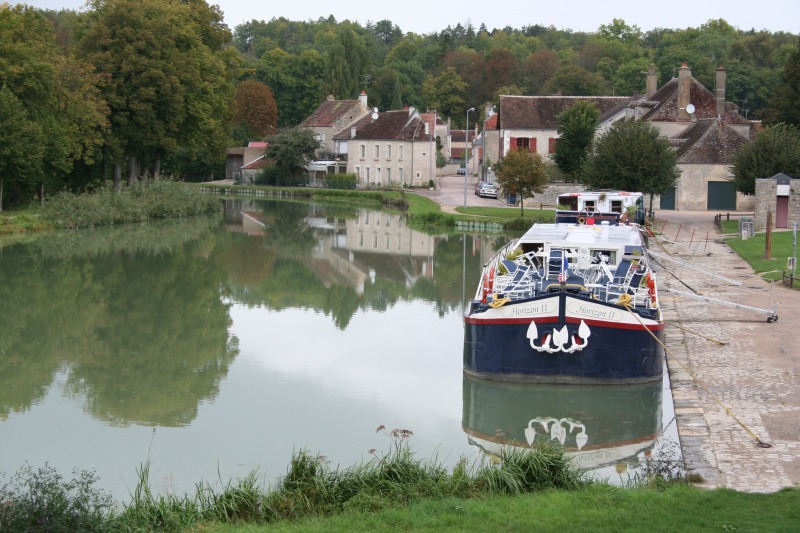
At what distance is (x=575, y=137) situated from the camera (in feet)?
179

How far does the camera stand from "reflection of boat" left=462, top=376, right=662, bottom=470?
1370 cm

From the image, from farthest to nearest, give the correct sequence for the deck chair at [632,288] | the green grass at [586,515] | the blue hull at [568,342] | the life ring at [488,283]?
the life ring at [488,283], the deck chair at [632,288], the blue hull at [568,342], the green grass at [586,515]

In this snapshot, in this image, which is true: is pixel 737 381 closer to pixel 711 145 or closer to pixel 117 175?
pixel 711 145

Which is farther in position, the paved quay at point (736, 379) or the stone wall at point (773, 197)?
the stone wall at point (773, 197)

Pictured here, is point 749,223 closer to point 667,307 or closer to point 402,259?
point 402,259

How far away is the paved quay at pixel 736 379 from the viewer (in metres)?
11.5

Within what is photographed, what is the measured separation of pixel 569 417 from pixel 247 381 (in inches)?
218

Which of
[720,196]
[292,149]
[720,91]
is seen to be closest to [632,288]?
[720,196]

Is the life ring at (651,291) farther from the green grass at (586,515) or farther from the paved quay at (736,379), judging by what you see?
the green grass at (586,515)

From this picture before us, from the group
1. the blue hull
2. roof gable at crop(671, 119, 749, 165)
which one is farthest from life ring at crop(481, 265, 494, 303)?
roof gable at crop(671, 119, 749, 165)

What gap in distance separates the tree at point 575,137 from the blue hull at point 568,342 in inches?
1486

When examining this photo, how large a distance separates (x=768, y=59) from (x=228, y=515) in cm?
9638

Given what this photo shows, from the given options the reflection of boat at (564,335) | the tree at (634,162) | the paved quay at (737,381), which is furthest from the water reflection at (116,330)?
the tree at (634,162)

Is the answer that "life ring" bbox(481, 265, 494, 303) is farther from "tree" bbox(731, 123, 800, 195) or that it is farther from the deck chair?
"tree" bbox(731, 123, 800, 195)
